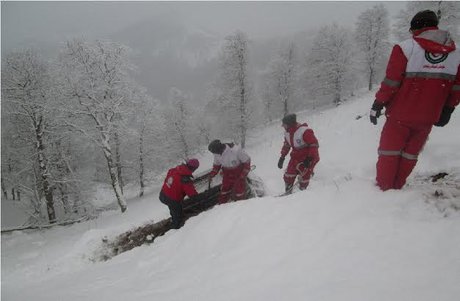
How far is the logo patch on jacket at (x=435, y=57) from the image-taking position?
3290 mm

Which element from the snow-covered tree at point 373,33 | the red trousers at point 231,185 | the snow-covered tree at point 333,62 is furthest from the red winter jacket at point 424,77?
the snow-covered tree at point 373,33

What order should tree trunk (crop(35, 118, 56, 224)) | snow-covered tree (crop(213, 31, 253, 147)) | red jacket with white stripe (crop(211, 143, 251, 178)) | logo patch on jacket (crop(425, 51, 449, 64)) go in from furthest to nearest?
snow-covered tree (crop(213, 31, 253, 147)) → tree trunk (crop(35, 118, 56, 224)) → red jacket with white stripe (crop(211, 143, 251, 178)) → logo patch on jacket (crop(425, 51, 449, 64))

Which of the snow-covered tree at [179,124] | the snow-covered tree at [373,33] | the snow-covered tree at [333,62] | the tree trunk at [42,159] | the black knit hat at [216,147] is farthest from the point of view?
the snow-covered tree at [333,62]

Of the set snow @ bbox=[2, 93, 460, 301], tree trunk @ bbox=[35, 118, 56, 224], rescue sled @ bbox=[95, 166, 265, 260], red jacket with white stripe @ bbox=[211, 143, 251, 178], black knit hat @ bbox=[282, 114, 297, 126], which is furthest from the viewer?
tree trunk @ bbox=[35, 118, 56, 224]

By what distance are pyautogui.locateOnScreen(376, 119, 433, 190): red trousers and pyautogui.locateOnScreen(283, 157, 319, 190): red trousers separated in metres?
2.67

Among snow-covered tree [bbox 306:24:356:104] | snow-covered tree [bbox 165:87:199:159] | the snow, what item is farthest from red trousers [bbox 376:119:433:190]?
snow-covered tree [bbox 306:24:356:104]

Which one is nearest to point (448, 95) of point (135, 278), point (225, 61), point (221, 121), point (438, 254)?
point (438, 254)

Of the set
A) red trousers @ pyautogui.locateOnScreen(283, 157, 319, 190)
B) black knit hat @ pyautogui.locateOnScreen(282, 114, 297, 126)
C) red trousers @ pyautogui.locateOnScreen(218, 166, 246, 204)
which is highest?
black knit hat @ pyautogui.locateOnScreen(282, 114, 297, 126)

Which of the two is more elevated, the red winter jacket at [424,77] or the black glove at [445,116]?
the red winter jacket at [424,77]

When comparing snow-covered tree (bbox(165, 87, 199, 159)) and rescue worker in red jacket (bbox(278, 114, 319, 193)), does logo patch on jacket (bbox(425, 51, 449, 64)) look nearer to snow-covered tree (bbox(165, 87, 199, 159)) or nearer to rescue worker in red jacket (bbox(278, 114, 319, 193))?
rescue worker in red jacket (bbox(278, 114, 319, 193))

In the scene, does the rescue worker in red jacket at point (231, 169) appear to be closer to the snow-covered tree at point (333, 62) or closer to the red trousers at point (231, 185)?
the red trousers at point (231, 185)

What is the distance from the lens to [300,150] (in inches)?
265

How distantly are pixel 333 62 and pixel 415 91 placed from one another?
32966 millimetres

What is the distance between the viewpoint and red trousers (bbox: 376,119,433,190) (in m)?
3.61
